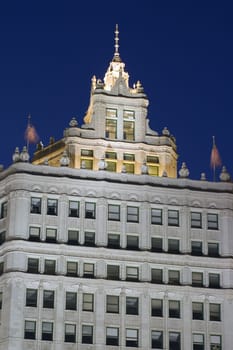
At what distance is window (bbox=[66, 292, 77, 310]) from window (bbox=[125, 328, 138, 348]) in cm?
624

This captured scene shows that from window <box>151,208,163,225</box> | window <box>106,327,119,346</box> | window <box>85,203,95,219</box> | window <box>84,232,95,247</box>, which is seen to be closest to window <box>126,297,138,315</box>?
window <box>106,327,119,346</box>

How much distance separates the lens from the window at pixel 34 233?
4985 inches

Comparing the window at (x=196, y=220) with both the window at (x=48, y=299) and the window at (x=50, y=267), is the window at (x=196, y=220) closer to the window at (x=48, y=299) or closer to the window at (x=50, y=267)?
the window at (x=50, y=267)

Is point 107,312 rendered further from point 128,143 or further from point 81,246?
point 128,143

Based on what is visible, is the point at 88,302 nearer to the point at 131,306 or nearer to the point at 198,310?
the point at 131,306

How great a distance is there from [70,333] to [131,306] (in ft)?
24.1

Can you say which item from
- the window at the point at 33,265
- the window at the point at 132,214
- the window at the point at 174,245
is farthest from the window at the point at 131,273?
the window at the point at 33,265

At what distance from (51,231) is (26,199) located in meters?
4.38

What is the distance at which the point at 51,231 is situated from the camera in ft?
418

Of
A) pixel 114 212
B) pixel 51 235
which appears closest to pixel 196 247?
pixel 114 212

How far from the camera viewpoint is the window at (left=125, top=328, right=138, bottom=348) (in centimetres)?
12469

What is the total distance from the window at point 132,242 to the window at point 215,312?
10236mm

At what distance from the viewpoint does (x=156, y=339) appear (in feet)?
411

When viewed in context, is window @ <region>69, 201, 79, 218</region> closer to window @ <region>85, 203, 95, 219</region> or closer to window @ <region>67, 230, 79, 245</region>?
window @ <region>85, 203, 95, 219</region>
